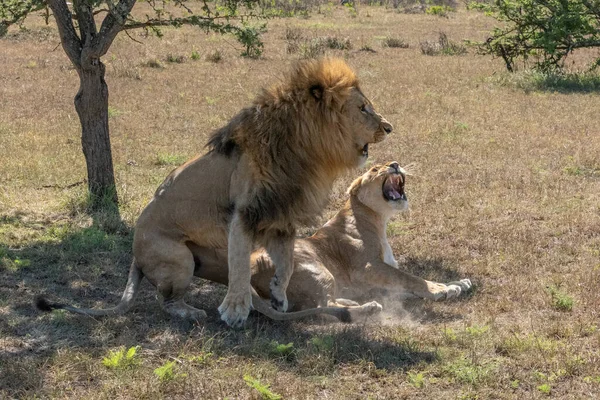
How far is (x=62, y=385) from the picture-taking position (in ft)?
13.1

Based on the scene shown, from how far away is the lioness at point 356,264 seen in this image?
5305 millimetres

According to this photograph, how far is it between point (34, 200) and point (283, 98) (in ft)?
12.8

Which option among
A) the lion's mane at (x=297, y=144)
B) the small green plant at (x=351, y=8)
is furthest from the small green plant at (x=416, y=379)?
the small green plant at (x=351, y=8)

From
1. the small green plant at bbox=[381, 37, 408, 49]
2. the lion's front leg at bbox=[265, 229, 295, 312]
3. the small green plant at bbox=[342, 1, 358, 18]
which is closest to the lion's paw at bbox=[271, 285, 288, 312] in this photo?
the lion's front leg at bbox=[265, 229, 295, 312]

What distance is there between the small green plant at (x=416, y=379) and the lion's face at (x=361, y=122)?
146 centimetres

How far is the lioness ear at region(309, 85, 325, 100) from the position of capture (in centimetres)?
486

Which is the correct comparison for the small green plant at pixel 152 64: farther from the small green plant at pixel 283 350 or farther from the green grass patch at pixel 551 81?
the small green plant at pixel 283 350

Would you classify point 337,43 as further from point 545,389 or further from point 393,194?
point 545,389

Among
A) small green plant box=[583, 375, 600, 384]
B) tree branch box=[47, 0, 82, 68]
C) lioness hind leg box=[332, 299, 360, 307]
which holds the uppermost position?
tree branch box=[47, 0, 82, 68]

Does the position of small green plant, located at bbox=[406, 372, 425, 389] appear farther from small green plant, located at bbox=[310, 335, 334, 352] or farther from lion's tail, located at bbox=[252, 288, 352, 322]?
lion's tail, located at bbox=[252, 288, 352, 322]

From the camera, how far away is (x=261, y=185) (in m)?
4.84

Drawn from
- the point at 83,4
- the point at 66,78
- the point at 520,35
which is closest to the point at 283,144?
the point at 83,4

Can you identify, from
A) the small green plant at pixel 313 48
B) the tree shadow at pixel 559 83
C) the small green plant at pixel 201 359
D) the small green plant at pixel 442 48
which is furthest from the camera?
the small green plant at pixel 442 48

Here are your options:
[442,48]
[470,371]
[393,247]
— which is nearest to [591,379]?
[470,371]
